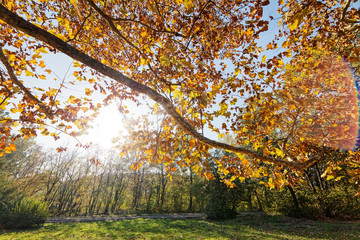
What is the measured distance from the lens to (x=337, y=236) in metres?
7.75

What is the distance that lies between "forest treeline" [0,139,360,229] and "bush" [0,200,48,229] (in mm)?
1306

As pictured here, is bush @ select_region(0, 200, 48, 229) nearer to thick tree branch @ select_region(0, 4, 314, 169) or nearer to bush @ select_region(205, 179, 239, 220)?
bush @ select_region(205, 179, 239, 220)

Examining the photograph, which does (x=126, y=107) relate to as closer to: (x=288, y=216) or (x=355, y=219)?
(x=288, y=216)

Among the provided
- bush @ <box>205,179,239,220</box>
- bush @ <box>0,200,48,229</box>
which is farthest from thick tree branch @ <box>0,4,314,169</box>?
bush @ <box>0,200,48,229</box>

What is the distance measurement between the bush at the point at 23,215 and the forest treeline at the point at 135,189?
1.31 meters

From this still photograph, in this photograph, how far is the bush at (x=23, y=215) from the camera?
982cm

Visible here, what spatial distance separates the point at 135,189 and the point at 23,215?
1403 centimetres

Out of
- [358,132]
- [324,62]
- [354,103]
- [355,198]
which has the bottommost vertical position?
[355,198]

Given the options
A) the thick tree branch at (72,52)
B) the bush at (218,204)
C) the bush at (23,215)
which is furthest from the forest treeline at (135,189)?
the thick tree branch at (72,52)

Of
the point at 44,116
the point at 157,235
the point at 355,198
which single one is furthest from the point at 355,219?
the point at 44,116

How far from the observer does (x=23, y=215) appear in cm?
1009

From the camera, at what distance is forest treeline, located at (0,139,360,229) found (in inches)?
495

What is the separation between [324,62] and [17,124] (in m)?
6.87

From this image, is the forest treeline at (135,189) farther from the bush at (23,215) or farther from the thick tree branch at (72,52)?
the thick tree branch at (72,52)
